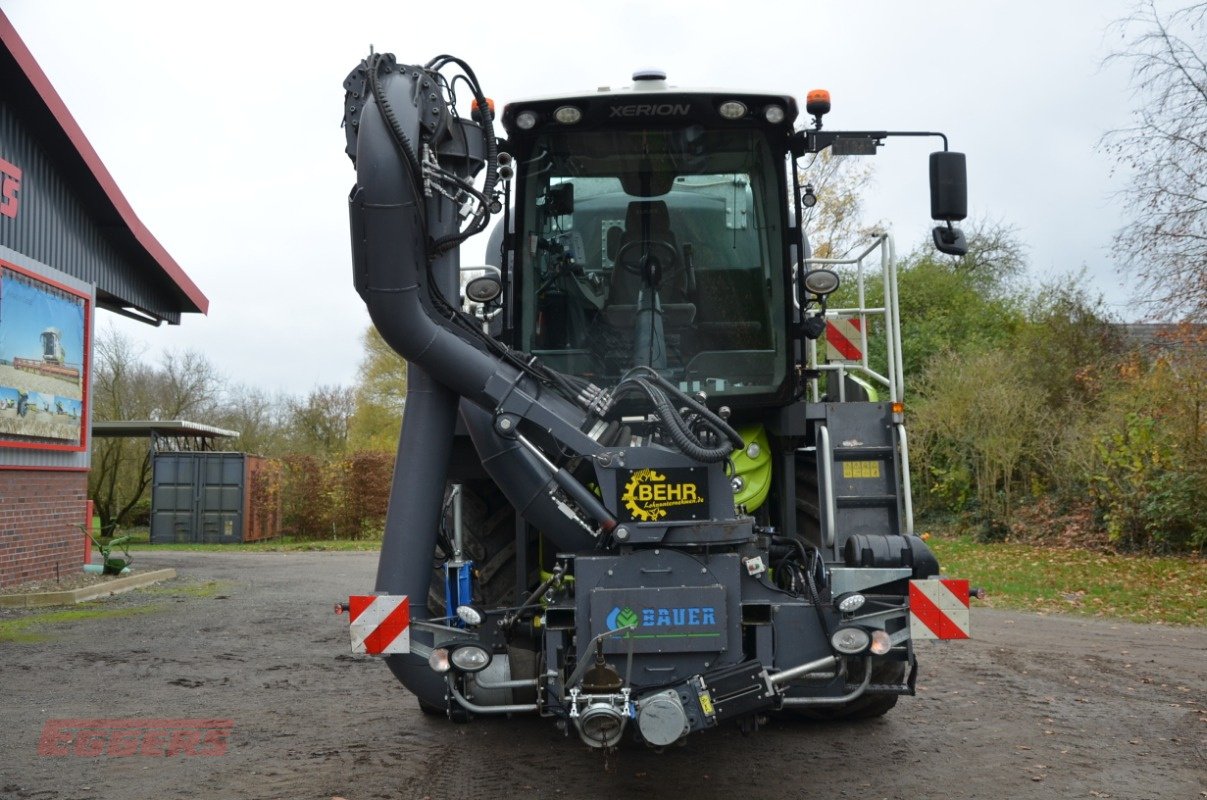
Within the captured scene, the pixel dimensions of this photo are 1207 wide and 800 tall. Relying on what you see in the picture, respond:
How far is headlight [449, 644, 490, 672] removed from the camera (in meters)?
4.87

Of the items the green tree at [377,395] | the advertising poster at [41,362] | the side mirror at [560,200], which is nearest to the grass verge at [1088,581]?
the side mirror at [560,200]

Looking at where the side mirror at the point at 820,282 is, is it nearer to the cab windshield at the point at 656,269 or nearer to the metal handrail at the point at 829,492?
the cab windshield at the point at 656,269

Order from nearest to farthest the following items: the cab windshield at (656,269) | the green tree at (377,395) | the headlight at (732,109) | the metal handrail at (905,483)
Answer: the headlight at (732,109) < the metal handrail at (905,483) < the cab windshield at (656,269) < the green tree at (377,395)

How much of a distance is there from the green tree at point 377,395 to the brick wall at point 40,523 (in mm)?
22797

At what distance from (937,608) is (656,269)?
224cm

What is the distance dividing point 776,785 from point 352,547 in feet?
73.2

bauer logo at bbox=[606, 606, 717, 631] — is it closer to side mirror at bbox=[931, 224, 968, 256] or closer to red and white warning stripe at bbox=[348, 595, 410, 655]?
red and white warning stripe at bbox=[348, 595, 410, 655]

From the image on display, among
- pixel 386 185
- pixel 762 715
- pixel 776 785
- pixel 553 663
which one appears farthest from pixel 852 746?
pixel 386 185

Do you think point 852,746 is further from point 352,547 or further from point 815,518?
point 352,547

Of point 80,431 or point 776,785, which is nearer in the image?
point 776,785

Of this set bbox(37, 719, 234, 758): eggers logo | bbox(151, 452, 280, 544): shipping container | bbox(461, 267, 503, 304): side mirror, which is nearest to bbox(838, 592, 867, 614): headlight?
bbox(461, 267, 503, 304): side mirror

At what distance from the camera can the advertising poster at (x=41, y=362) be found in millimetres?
13555

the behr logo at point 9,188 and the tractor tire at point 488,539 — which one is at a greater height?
the behr logo at point 9,188

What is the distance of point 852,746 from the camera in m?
6.41
